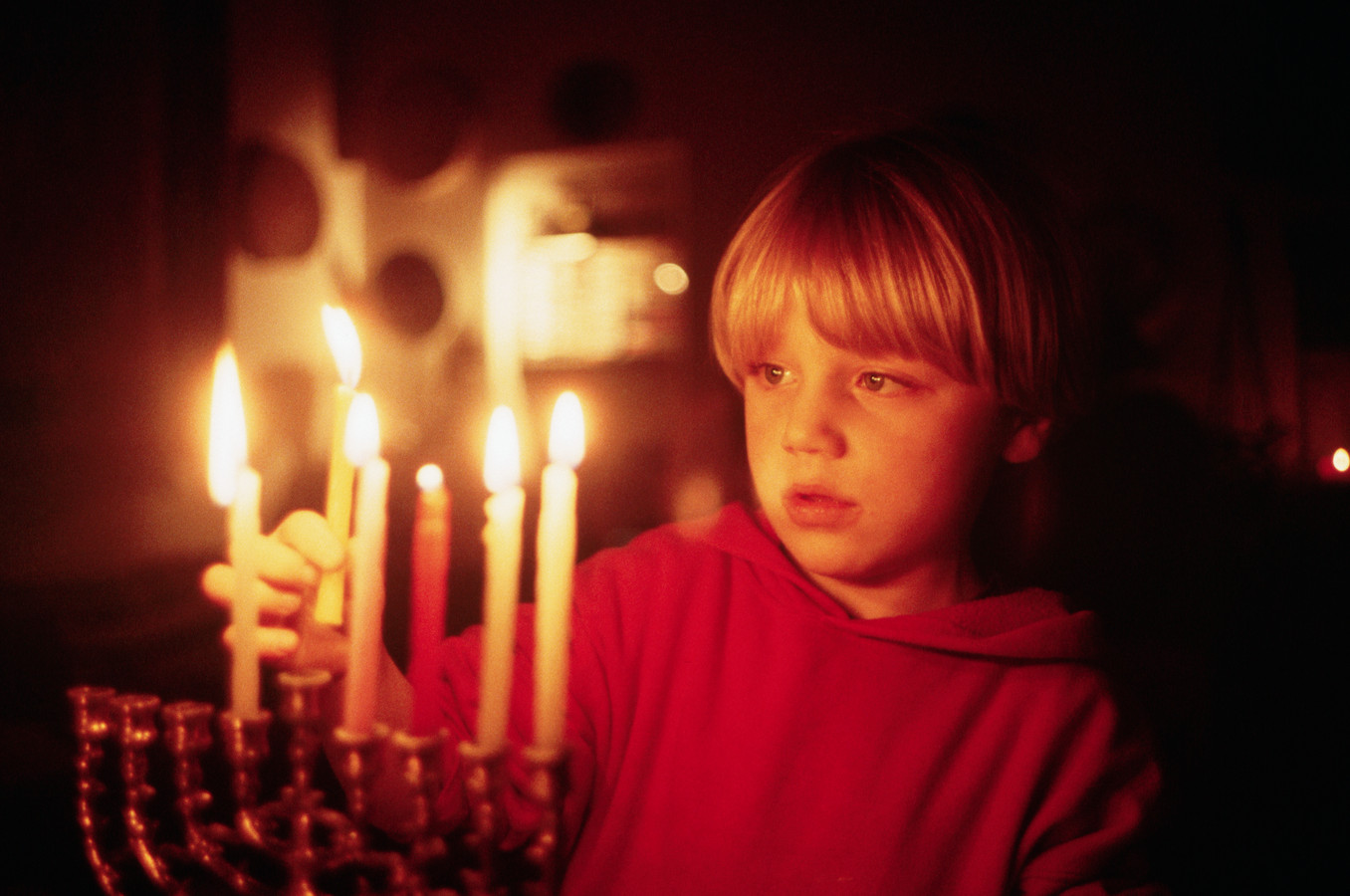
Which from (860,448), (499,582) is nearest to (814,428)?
(860,448)

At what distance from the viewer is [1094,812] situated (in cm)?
63

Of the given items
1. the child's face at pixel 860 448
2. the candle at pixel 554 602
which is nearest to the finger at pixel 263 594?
the candle at pixel 554 602

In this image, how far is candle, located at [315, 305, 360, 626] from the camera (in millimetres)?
442

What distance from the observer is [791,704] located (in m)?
0.69

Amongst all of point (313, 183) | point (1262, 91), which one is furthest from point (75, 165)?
point (1262, 91)

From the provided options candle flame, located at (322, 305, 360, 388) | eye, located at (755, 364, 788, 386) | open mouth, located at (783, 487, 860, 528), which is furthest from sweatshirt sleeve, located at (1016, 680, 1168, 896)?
candle flame, located at (322, 305, 360, 388)

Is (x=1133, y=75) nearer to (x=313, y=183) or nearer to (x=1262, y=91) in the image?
(x=1262, y=91)

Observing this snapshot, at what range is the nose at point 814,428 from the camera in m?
0.60

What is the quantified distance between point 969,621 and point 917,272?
268 mm

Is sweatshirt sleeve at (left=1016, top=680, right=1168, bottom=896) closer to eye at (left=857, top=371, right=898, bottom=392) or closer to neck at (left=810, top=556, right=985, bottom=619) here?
neck at (left=810, top=556, right=985, bottom=619)

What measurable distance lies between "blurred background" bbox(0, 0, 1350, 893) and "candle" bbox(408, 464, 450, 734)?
488mm

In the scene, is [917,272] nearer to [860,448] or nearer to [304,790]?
[860,448]

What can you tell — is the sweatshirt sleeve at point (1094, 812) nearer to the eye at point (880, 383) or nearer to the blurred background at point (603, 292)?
the blurred background at point (603, 292)

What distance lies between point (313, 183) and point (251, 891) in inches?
32.7
